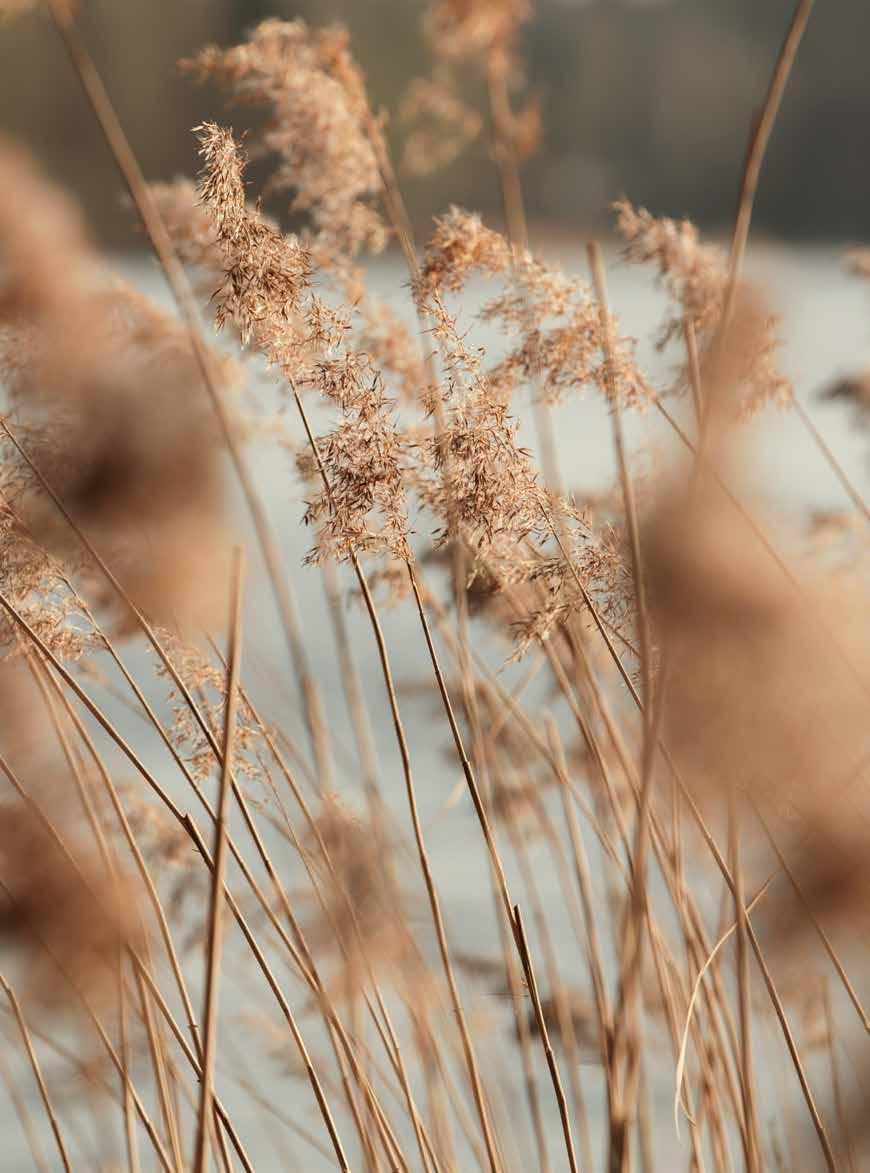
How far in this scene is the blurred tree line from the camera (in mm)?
7367

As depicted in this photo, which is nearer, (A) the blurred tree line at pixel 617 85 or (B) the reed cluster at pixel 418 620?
(B) the reed cluster at pixel 418 620

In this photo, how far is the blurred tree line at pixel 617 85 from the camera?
737cm

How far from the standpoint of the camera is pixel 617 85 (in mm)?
8406

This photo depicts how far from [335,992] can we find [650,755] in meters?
0.99

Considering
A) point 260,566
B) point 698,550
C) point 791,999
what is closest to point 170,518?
point 260,566

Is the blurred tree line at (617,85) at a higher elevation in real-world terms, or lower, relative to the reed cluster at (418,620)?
higher

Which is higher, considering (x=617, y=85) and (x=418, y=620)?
(x=617, y=85)

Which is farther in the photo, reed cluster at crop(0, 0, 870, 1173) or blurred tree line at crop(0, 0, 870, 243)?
blurred tree line at crop(0, 0, 870, 243)

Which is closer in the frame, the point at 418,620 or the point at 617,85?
the point at 418,620

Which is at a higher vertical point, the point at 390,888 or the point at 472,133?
the point at 472,133

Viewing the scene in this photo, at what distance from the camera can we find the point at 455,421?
0.90m

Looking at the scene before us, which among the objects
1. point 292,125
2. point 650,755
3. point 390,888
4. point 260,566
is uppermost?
point 292,125

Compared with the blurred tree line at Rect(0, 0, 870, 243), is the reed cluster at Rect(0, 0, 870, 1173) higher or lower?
lower

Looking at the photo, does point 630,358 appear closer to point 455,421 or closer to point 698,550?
point 455,421
